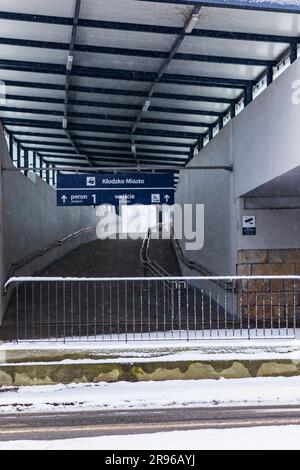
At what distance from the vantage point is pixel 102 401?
797cm

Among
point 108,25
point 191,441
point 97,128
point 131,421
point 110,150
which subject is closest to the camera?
point 191,441

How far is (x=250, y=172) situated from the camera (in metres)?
13.6

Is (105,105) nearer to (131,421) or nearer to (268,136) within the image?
(268,136)

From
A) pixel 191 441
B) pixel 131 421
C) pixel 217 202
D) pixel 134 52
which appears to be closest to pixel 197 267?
pixel 217 202

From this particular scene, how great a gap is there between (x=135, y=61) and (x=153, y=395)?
767 cm

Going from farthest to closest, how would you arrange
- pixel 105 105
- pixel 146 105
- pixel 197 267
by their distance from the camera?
pixel 197 267, pixel 105 105, pixel 146 105

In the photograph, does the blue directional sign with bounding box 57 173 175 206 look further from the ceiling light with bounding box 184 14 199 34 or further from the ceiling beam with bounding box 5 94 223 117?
the ceiling light with bounding box 184 14 199 34

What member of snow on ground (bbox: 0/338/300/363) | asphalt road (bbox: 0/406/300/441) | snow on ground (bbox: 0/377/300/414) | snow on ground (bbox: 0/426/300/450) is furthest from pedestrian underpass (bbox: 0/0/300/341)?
snow on ground (bbox: 0/426/300/450)

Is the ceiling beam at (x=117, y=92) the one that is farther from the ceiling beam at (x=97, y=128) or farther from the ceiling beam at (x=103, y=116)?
the ceiling beam at (x=97, y=128)

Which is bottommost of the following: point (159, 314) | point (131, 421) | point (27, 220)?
point (131, 421)

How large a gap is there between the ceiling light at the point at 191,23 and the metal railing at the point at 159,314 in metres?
4.35

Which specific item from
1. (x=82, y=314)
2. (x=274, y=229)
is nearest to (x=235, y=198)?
(x=274, y=229)

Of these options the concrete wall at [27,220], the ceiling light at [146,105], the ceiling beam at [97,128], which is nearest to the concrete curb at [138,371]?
the concrete wall at [27,220]

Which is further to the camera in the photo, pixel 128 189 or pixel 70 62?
pixel 128 189
